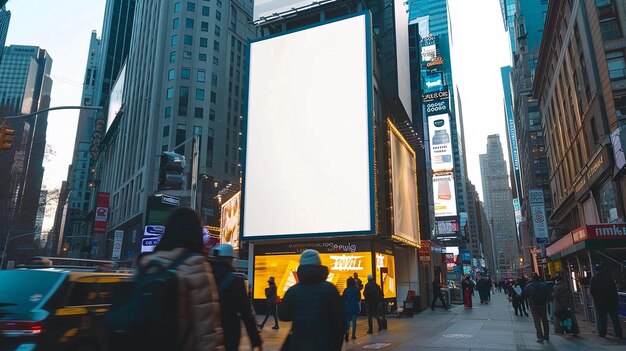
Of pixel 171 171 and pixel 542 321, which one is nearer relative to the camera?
pixel 171 171

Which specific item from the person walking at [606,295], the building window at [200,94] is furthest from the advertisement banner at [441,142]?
the person walking at [606,295]

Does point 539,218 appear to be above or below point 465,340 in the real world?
above

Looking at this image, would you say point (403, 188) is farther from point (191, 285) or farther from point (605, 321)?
point (191, 285)

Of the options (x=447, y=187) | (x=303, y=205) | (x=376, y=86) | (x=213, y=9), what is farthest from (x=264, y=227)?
(x=213, y=9)

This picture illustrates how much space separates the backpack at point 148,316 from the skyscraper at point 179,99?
58.1 m

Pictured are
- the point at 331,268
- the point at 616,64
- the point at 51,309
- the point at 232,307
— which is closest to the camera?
the point at 232,307

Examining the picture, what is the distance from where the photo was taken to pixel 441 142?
222ft

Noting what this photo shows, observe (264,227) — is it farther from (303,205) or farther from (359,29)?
(359,29)

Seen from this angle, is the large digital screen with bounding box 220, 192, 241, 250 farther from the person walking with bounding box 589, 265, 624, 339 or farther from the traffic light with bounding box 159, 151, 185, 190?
the person walking with bounding box 589, 265, 624, 339

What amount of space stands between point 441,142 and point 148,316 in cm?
6882

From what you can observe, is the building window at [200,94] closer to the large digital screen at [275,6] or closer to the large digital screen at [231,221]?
the large digital screen at [231,221]

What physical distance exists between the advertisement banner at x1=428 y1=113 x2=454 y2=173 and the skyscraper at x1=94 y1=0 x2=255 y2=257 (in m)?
32.2

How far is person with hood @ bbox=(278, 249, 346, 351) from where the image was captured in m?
4.25

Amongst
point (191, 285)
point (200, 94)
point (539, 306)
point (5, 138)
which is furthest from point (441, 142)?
point (191, 285)
